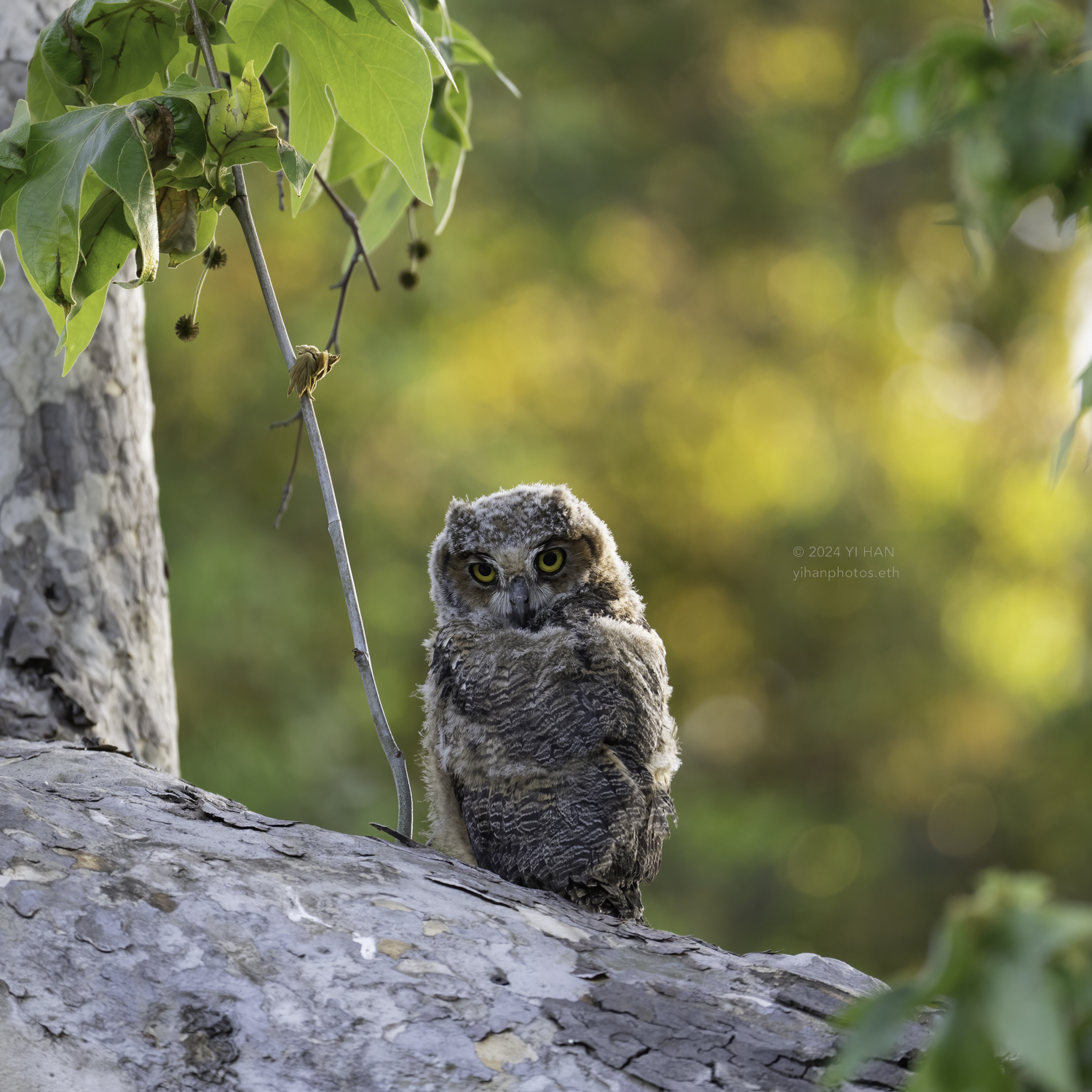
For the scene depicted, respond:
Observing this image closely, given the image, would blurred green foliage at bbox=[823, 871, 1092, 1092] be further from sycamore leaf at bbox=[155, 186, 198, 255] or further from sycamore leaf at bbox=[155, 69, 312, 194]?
sycamore leaf at bbox=[155, 186, 198, 255]

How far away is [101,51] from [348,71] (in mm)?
356

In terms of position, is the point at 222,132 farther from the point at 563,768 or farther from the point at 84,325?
the point at 563,768

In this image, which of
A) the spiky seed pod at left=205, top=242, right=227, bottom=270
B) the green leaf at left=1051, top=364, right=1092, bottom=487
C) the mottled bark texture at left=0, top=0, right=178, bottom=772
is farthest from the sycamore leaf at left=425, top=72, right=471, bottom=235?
the green leaf at left=1051, top=364, right=1092, bottom=487

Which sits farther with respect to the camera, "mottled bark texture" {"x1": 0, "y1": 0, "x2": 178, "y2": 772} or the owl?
"mottled bark texture" {"x1": 0, "y1": 0, "x2": 178, "y2": 772}

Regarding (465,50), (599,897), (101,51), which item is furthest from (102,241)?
(599,897)

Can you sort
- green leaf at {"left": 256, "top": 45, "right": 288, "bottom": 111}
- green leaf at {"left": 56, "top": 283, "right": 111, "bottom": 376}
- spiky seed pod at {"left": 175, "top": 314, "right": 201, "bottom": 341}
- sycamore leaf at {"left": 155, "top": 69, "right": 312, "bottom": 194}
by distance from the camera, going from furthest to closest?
green leaf at {"left": 256, "top": 45, "right": 288, "bottom": 111} → spiky seed pod at {"left": 175, "top": 314, "right": 201, "bottom": 341} → green leaf at {"left": 56, "top": 283, "right": 111, "bottom": 376} → sycamore leaf at {"left": 155, "top": 69, "right": 312, "bottom": 194}

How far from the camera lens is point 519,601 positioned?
2076mm

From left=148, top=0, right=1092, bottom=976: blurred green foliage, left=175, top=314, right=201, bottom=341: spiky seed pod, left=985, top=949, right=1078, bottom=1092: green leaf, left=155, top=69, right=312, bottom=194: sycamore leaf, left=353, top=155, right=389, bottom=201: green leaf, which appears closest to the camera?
left=985, top=949, right=1078, bottom=1092: green leaf

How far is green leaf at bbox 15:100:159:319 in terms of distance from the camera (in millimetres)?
1184

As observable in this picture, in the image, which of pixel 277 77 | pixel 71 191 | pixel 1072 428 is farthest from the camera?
pixel 277 77

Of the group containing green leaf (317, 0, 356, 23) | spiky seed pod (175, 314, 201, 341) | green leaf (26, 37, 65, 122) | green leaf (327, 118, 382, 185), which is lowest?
spiky seed pod (175, 314, 201, 341)

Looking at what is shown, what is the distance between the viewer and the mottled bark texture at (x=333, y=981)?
1169 millimetres

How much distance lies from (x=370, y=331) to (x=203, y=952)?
4.84 metres

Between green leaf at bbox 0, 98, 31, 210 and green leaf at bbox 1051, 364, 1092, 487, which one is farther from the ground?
green leaf at bbox 0, 98, 31, 210
